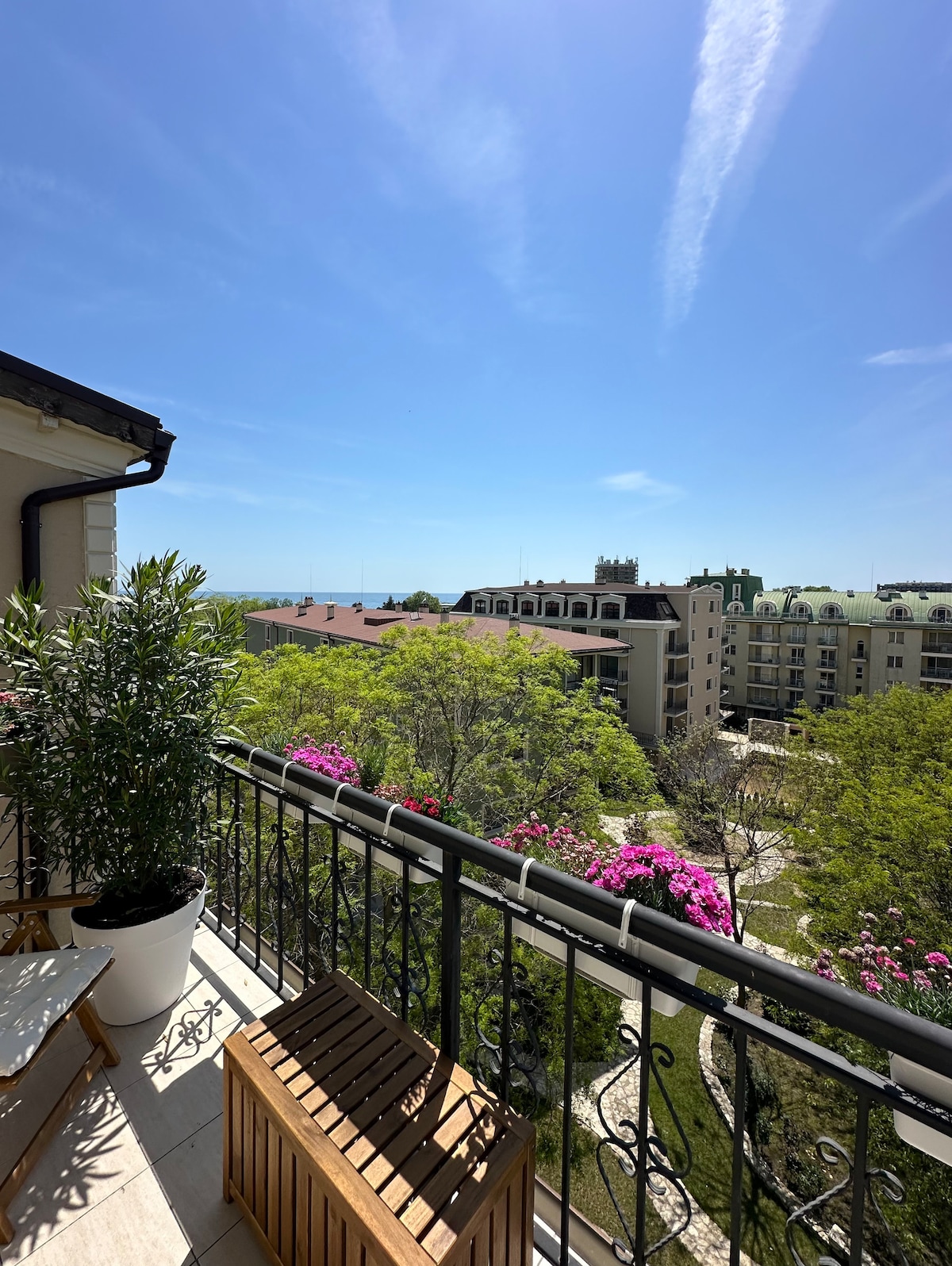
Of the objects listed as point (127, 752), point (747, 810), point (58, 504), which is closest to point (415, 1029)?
point (127, 752)

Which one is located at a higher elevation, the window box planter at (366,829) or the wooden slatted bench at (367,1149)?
the window box planter at (366,829)

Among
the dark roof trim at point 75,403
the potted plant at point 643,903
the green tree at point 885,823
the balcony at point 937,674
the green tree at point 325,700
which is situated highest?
the dark roof trim at point 75,403

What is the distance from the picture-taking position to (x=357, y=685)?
1173cm

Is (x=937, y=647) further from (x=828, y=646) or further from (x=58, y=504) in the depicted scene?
(x=58, y=504)

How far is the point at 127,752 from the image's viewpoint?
2027 millimetres

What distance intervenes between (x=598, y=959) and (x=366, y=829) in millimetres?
925

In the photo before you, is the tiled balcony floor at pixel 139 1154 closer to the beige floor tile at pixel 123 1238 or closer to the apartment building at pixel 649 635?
the beige floor tile at pixel 123 1238

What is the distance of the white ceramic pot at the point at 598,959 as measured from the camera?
116cm

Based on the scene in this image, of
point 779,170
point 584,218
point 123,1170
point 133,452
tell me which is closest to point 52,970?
point 123,1170

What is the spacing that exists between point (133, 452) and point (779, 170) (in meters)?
9.02

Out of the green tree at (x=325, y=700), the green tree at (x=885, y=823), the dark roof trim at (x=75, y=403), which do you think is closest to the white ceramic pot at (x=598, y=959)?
the dark roof trim at (x=75, y=403)

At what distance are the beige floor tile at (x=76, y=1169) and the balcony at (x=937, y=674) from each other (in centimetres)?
4074

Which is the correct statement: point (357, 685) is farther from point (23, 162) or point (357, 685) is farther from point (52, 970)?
point (52, 970)

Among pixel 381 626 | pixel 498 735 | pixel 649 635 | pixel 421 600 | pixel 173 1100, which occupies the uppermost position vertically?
pixel 421 600
